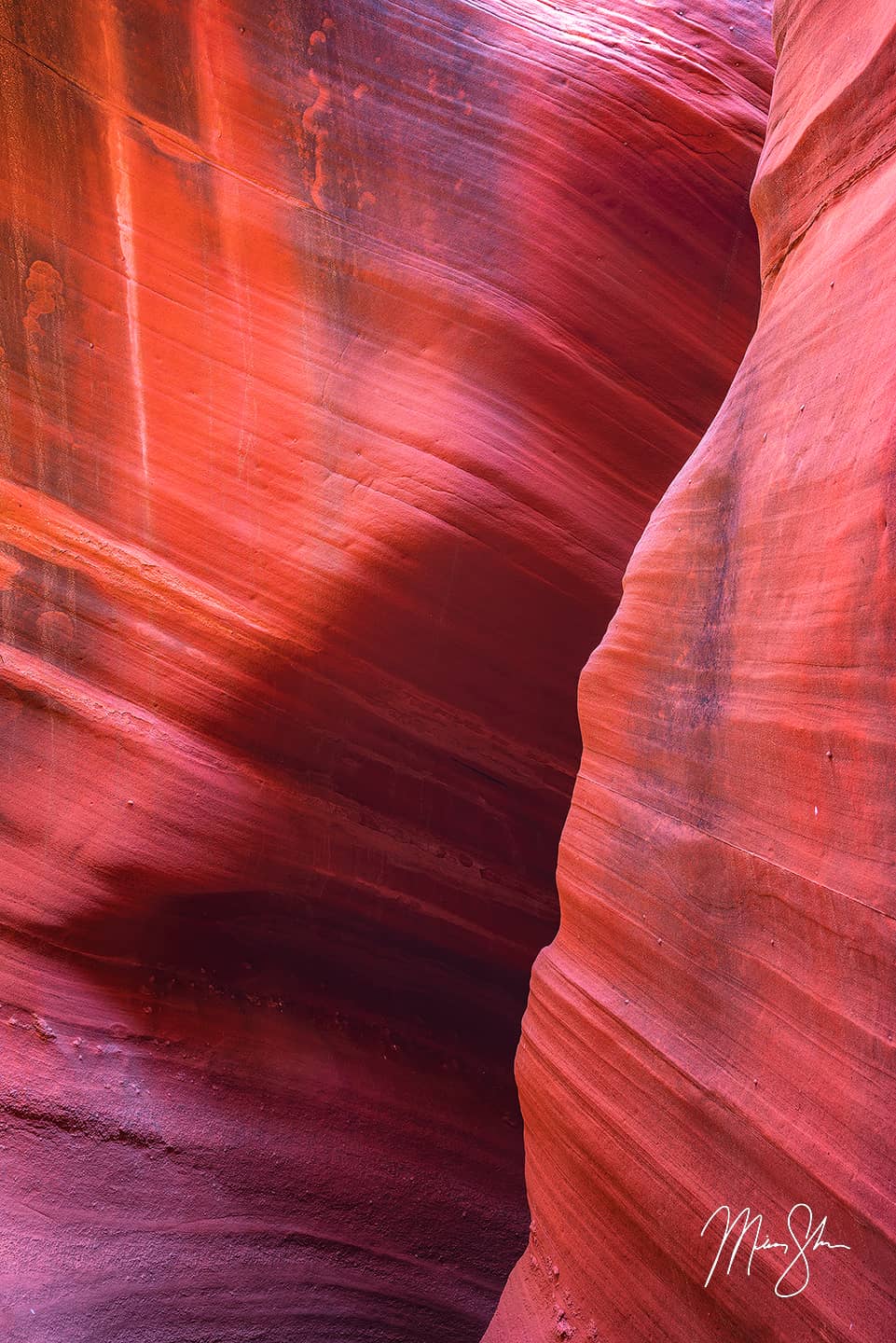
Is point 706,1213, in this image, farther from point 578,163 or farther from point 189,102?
point 189,102

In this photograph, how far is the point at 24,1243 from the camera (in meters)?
3.15

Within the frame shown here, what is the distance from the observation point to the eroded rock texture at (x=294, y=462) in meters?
3.78

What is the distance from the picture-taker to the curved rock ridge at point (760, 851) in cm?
164

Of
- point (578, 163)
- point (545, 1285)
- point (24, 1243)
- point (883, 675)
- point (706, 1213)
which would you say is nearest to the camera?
point (883, 675)

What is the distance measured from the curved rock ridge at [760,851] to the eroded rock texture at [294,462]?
1342mm

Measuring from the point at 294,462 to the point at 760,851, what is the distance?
2557 millimetres

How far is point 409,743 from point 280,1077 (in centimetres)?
144

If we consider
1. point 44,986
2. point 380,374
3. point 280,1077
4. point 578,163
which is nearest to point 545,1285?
point 280,1077

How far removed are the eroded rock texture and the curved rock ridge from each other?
4.40 ft

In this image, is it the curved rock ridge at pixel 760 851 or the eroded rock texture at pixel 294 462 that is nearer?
the curved rock ridge at pixel 760 851
